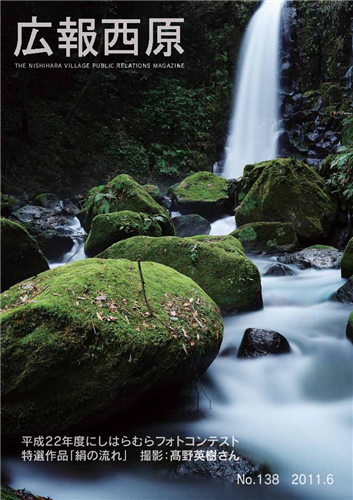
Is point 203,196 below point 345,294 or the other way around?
the other way around

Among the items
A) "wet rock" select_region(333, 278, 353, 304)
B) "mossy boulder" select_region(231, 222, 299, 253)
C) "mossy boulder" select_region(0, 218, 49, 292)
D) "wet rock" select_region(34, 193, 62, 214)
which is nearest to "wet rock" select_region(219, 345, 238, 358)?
"wet rock" select_region(333, 278, 353, 304)

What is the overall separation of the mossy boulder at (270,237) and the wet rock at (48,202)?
248 inches

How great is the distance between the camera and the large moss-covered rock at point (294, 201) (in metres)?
8.48

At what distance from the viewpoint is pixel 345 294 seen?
5547 mm

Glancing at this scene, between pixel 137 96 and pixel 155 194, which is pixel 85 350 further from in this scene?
pixel 137 96

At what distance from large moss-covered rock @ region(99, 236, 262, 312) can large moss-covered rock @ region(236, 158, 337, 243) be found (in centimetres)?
365

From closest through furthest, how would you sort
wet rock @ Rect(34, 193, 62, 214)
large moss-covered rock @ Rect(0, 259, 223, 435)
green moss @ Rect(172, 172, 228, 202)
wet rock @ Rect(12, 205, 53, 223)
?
1. large moss-covered rock @ Rect(0, 259, 223, 435)
2. wet rock @ Rect(12, 205, 53, 223)
3. green moss @ Rect(172, 172, 228, 202)
4. wet rock @ Rect(34, 193, 62, 214)

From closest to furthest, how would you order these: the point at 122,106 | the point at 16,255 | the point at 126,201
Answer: the point at 16,255
the point at 126,201
the point at 122,106

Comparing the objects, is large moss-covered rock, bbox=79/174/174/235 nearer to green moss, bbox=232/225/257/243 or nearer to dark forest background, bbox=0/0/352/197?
green moss, bbox=232/225/257/243

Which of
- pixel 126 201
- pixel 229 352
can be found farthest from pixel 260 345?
pixel 126 201

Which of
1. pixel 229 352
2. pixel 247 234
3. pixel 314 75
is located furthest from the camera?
pixel 314 75

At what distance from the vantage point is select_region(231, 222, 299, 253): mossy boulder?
8.11 m

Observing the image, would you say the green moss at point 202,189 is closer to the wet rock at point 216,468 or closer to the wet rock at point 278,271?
the wet rock at point 278,271

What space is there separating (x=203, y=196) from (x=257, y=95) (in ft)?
31.5
